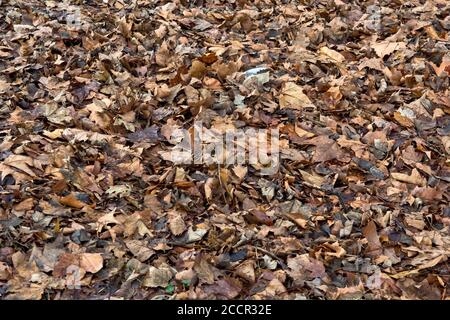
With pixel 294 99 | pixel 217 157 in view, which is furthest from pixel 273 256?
pixel 294 99

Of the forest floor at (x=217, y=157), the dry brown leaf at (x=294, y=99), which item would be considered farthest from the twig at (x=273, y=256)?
the dry brown leaf at (x=294, y=99)

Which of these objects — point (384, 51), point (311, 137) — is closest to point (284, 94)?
point (311, 137)

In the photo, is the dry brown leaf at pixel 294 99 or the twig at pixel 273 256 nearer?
the twig at pixel 273 256

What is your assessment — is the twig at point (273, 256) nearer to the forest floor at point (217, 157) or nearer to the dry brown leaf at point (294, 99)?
the forest floor at point (217, 157)

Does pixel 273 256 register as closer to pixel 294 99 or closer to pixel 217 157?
pixel 217 157

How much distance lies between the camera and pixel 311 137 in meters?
4.89

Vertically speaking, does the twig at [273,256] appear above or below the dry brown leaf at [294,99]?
below

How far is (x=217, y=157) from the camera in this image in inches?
182

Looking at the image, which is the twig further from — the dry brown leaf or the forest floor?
the dry brown leaf

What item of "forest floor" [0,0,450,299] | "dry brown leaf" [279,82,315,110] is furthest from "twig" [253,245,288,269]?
"dry brown leaf" [279,82,315,110]

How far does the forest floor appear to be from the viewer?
12.6ft

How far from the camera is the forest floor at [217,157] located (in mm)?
3834
